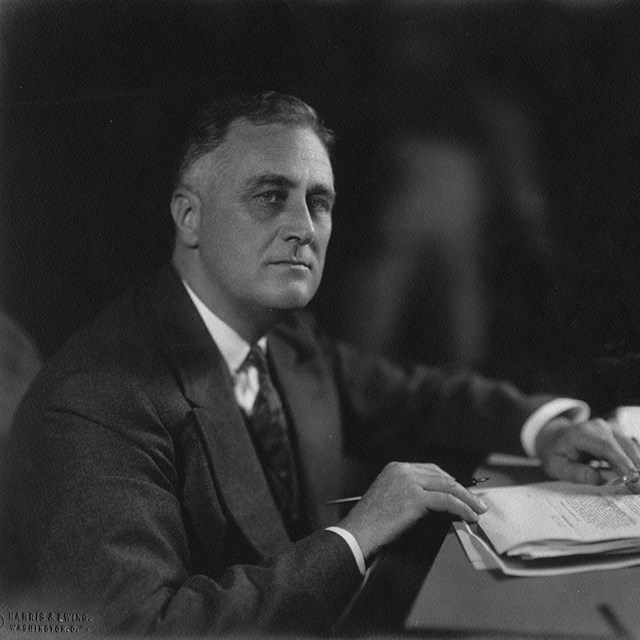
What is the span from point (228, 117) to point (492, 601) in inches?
30.9

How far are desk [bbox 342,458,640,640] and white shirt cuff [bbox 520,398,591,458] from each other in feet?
1.25

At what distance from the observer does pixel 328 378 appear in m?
1.23

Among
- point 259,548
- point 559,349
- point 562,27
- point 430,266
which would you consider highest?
point 562,27

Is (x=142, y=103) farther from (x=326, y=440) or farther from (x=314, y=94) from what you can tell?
(x=326, y=440)

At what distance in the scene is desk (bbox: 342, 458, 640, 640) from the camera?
2.57 feet

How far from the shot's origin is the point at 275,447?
3.70 feet

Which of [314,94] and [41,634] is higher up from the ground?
[314,94]

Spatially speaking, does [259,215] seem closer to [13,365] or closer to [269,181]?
[269,181]

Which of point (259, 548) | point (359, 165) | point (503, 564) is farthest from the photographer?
point (359, 165)

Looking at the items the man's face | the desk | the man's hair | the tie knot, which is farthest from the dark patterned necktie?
the man's hair

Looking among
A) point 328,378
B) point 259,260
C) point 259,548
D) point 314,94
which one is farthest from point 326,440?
point 314,94

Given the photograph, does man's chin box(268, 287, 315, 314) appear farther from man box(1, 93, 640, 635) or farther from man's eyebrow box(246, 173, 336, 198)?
man's eyebrow box(246, 173, 336, 198)

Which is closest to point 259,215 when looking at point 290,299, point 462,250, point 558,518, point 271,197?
point 271,197

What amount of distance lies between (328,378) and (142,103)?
0.56 metres
